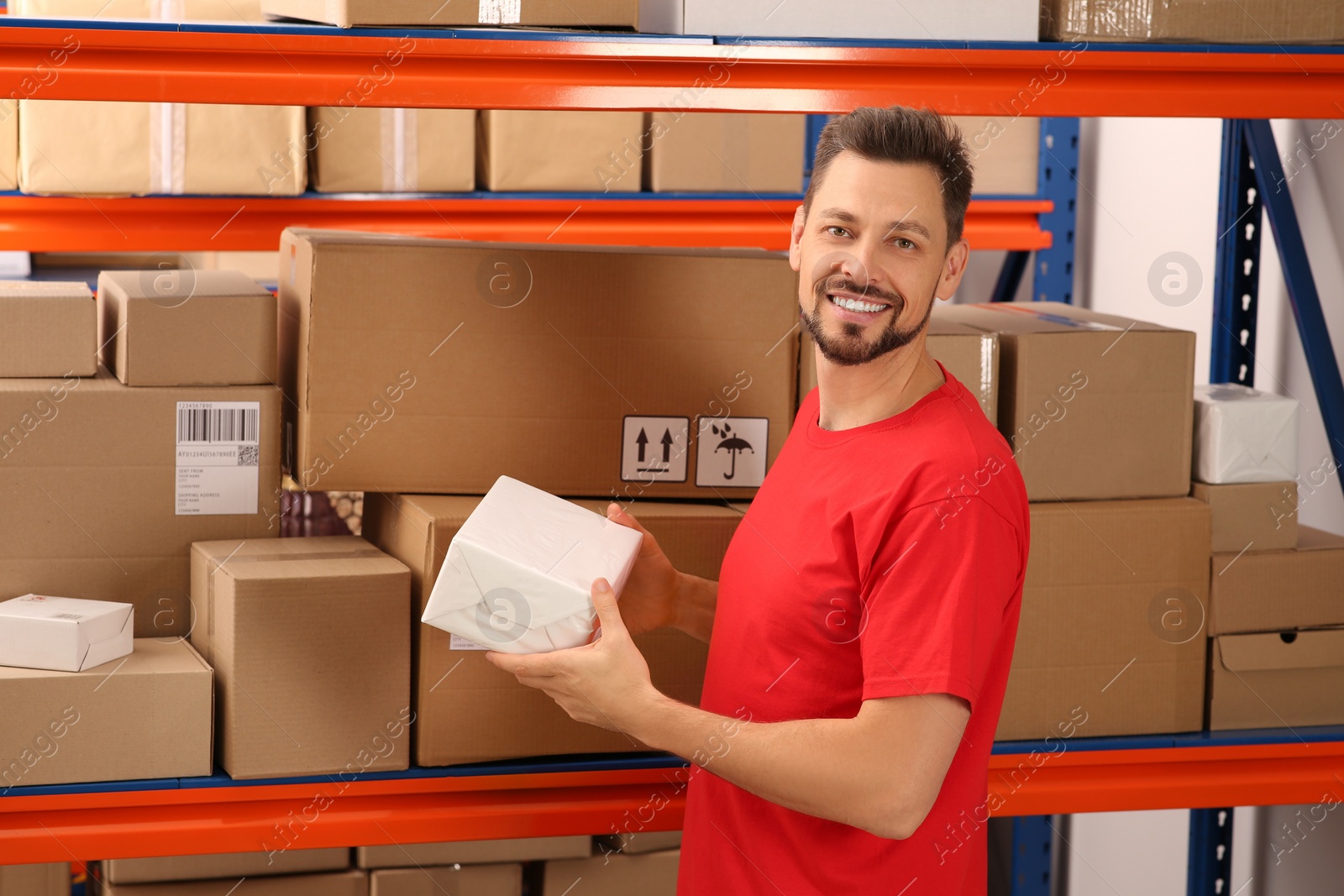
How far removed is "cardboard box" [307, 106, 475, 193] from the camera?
2.96m

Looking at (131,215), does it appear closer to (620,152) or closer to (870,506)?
(620,152)

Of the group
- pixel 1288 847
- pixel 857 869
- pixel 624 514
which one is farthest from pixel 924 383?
pixel 1288 847

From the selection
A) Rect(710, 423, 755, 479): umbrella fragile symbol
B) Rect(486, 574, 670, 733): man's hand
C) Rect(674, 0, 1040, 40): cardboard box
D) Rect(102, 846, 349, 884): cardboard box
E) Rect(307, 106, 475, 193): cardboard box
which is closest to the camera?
Rect(486, 574, 670, 733): man's hand

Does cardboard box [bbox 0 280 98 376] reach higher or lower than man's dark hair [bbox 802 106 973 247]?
lower

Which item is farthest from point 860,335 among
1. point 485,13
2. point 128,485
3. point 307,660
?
point 128,485

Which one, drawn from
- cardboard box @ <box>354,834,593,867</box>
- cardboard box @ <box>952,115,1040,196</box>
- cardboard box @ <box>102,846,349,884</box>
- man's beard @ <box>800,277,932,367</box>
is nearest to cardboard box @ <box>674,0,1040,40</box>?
man's beard @ <box>800,277,932,367</box>

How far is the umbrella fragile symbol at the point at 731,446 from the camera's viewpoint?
1958 millimetres

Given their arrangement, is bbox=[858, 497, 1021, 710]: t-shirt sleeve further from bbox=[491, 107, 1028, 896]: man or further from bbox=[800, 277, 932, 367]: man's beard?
bbox=[800, 277, 932, 367]: man's beard

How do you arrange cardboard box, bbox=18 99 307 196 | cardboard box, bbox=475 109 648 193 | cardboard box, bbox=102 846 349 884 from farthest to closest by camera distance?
1. cardboard box, bbox=475 109 648 193
2. cardboard box, bbox=18 99 307 196
3. cardboard box, bbox=102 846 349 884

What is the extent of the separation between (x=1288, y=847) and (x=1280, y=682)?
2.24 ft

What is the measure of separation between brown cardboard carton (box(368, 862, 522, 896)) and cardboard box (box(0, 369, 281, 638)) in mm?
660

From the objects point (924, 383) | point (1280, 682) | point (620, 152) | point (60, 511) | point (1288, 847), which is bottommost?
point (1288, 847)

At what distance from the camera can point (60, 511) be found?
185cm

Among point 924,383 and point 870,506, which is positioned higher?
point 924,383
